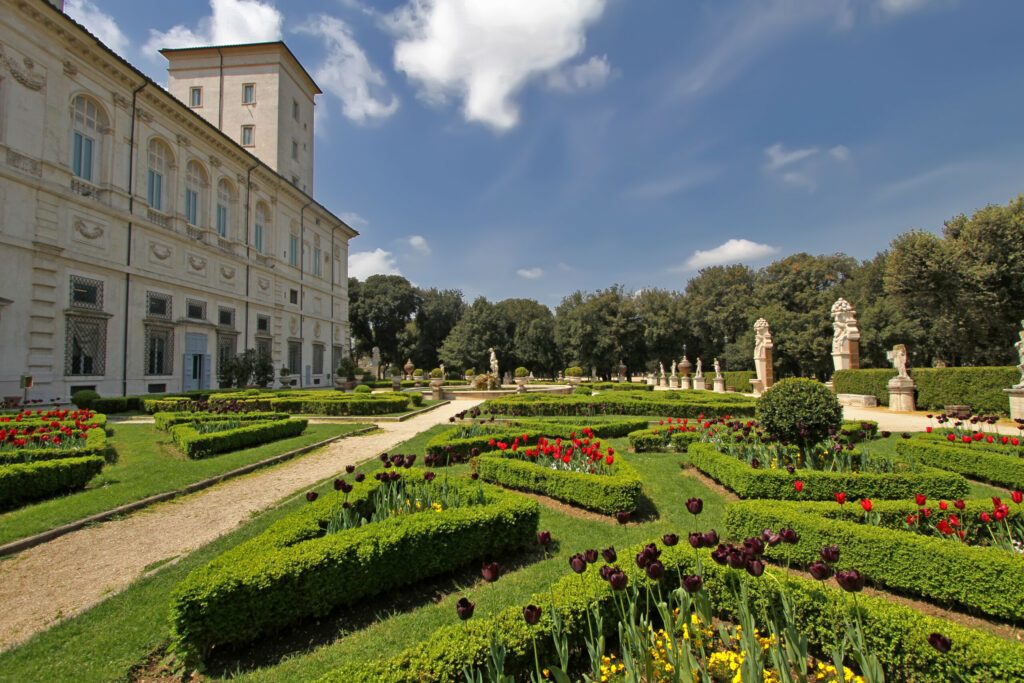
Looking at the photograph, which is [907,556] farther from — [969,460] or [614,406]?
[614,406]

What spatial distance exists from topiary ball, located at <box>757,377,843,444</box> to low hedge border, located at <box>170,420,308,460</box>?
35.1 feet

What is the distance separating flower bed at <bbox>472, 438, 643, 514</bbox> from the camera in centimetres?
574

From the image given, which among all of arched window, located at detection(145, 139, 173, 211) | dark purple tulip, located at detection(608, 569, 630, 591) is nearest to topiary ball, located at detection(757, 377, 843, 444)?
dark purple tulip, located at detection(608, 569, 630, 591)

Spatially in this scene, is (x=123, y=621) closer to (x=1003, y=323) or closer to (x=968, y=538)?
(x=968, y=538)

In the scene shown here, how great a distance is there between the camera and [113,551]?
16.2 ft

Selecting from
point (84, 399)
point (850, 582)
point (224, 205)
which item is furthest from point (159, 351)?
point (850, 582)

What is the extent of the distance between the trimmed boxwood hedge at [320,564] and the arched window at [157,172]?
26.4 m

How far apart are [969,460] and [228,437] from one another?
13.7 metres

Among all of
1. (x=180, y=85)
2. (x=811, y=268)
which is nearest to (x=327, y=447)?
(x=180, y=85)

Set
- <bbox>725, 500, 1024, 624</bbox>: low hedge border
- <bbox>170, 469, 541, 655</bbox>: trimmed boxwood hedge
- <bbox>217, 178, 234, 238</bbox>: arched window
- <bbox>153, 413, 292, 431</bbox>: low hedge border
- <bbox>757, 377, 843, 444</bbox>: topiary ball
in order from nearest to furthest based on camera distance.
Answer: <bbox>170, 469, 541, 655</bbox>: trimmed boxwood hedge → <bbox>725, 500, 1024, 624</bbox>: low hedge border → <bbox>757, 377, 843, 444</bbox>: topiary ball → <bbox>153, 413, 292, 431</bbox>: low hedge border → <bbox>217, 178, 234, 238</bbox>: arched window

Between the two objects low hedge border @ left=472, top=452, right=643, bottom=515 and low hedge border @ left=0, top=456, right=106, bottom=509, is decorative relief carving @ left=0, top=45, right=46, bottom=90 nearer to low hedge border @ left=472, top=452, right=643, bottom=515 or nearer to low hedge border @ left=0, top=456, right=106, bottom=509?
low hedge border @ left=0, top=456, right=106, bottom=509

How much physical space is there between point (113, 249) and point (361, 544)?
2429 centimetres

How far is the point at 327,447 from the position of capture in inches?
434

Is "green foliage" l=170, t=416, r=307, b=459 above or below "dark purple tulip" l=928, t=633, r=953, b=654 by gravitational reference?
below
